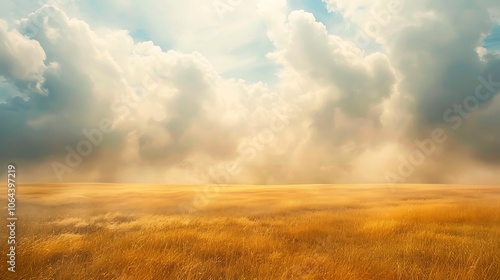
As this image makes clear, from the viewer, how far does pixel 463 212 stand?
14859 mm

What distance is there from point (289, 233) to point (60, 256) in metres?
6.89

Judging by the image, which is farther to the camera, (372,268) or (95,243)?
(95,243)

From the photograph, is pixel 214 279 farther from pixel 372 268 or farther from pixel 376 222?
pixel 376 222

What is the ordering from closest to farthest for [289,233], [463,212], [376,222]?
[289,233]
[376,222]
[463,212]

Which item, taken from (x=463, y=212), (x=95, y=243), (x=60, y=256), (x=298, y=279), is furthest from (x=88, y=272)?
(x=463, y=212)

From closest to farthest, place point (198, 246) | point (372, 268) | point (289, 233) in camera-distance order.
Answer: point (372, 268)
point (198, 246)
point (289, 233)

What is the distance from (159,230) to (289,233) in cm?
467

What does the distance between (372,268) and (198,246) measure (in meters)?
4.62

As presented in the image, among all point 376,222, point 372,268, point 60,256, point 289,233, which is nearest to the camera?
point 372,268

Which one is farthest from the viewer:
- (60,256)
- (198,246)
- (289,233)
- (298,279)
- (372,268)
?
(289,233)

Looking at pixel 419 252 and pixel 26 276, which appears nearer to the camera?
pixel 26 276

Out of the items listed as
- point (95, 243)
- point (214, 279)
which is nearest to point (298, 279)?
point (214, 279)

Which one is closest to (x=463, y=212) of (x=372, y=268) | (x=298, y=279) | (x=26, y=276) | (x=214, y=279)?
(x=372, y=268)

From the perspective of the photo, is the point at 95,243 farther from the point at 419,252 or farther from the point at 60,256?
the point at 419,252
